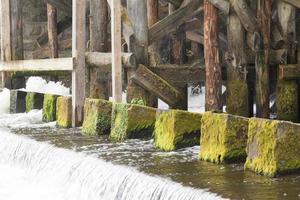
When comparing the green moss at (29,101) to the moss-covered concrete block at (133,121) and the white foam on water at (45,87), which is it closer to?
the white foam on water at (45,87)

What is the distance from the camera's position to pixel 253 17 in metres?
7.38

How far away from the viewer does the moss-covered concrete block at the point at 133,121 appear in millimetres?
6801

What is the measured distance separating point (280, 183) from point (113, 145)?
2.34 m

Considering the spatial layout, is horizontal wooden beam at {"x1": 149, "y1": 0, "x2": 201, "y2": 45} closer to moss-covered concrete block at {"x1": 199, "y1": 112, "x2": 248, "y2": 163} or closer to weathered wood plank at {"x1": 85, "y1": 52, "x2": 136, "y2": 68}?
weathered wood plank at {"x1": 85, "y1": 52, "x2": 136, "y2": 68}

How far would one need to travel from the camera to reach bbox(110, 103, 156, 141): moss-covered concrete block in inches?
268

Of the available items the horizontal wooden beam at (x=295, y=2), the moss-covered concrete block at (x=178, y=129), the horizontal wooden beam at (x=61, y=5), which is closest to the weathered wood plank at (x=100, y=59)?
the moss-covered concrete block at (x=178, y=129)

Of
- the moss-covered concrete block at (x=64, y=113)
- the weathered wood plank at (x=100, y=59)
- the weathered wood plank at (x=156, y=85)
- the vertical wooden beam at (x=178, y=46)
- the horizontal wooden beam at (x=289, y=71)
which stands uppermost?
the vertical wooden beam at (x=178, y=46)

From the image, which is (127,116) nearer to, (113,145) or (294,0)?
(113,145)

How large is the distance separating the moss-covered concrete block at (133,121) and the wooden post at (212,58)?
105 cm

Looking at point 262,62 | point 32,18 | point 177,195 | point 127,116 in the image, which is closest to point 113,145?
point 127,116

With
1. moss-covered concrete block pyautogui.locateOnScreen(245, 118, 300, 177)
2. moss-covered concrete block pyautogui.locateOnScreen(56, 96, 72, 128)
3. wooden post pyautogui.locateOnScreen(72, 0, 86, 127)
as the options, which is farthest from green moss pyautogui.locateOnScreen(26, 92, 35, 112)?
moss-covered concrete block pyautogui.locateOnScreen(245, 118, 300, 177)

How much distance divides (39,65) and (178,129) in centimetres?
399

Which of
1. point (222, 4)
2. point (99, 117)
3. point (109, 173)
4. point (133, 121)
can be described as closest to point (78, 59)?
point (99, 117)

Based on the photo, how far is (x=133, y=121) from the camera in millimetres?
6863
